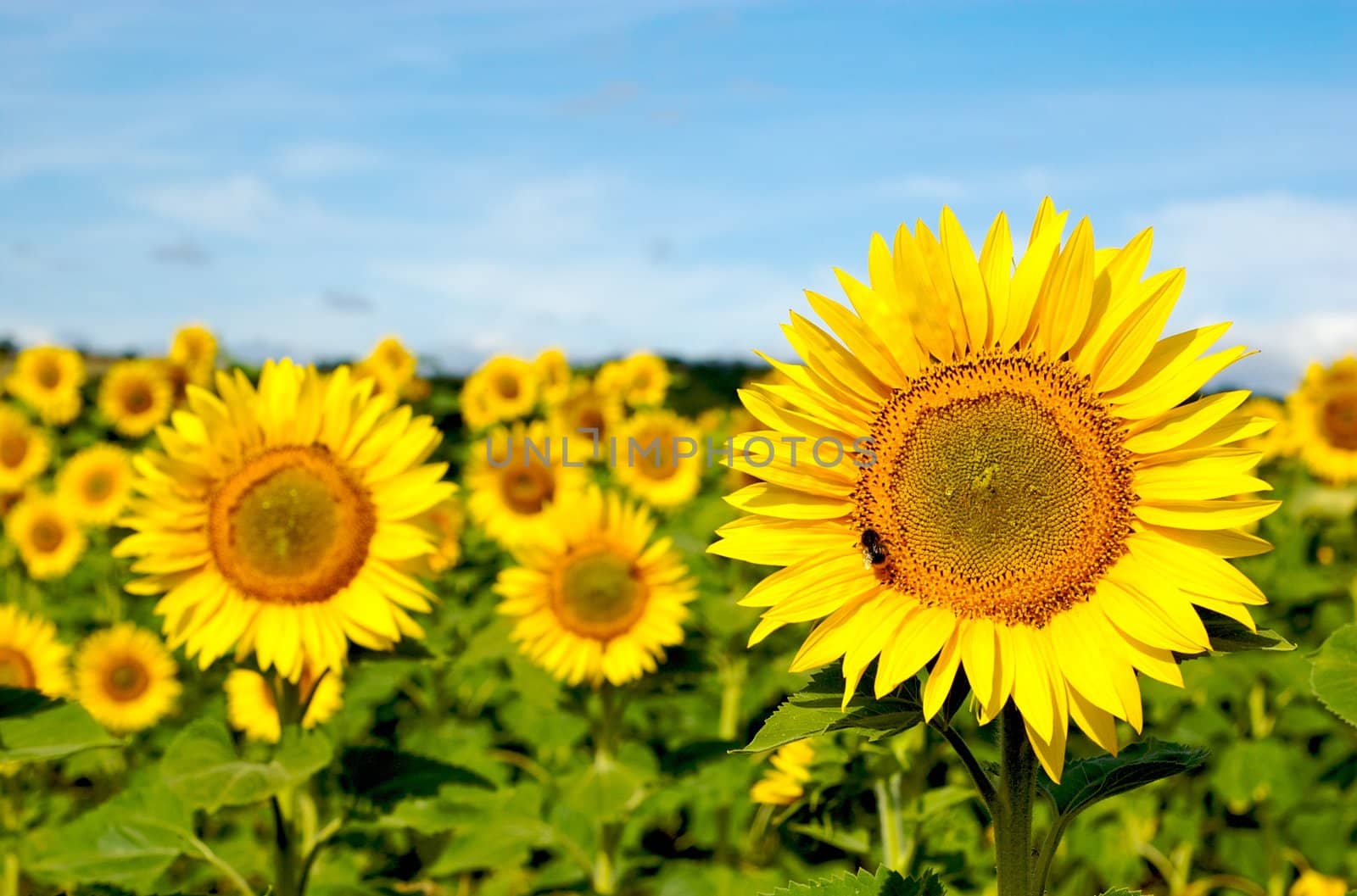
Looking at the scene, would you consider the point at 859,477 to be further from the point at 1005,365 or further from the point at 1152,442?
the point at 1152,442

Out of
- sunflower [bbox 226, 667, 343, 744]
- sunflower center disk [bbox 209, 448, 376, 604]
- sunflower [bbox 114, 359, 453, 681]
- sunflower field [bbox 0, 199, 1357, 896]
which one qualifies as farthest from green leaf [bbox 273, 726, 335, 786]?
sunflower [bbox 226, 667, 343, 744]

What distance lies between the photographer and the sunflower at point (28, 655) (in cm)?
503

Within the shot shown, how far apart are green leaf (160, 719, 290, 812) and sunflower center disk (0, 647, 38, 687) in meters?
2.41

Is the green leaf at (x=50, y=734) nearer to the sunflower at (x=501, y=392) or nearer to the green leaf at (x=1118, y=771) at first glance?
the green leaf at (x=1118, y=771)

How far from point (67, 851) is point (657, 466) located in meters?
5.25

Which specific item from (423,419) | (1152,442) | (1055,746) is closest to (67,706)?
(423,419)

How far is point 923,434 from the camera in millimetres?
1906

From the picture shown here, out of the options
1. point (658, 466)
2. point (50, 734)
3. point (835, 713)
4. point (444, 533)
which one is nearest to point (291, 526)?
point (444, 533)

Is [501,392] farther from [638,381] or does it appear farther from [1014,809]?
[1014,809]

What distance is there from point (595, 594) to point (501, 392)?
196 inches

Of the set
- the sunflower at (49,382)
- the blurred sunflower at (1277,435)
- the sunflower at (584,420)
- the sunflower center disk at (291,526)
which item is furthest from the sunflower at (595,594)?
the sunflower at (49,382)

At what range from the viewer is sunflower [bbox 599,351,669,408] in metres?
9.79

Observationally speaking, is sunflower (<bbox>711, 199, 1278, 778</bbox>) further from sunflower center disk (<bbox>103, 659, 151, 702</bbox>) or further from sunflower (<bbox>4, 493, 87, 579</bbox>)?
sunflower (<bbox>4, 493, 87, 579</bbox>)

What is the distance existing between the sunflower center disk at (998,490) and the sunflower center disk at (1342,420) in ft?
22.2
